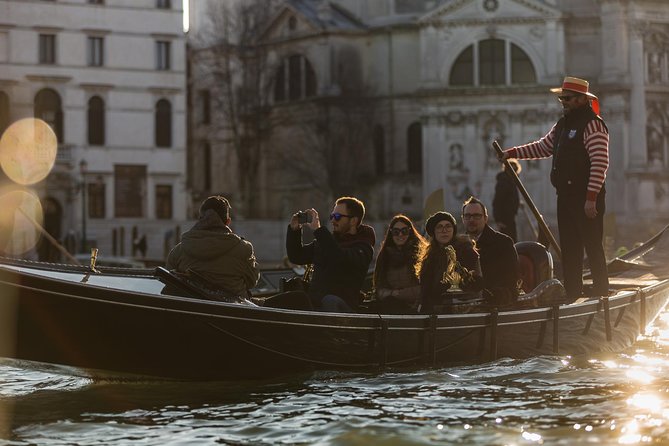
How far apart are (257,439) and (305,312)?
1745 millimetres

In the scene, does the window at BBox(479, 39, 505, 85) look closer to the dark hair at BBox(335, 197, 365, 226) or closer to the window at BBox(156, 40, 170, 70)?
the window at BBox(156, 40, 170, 70)

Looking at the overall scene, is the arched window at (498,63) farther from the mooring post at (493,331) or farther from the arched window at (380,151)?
the mooring post at (493,331)

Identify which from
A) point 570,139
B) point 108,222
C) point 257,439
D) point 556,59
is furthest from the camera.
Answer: point 556,59

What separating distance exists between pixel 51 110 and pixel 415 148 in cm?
1612

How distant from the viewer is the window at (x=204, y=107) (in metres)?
54.2

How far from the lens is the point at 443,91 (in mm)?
48188

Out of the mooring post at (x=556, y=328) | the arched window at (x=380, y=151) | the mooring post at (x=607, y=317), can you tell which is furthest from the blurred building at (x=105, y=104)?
the mooring post at (x=556, y=328)

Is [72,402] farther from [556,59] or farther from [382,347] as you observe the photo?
[556,59]

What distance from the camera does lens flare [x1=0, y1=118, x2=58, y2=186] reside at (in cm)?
3891

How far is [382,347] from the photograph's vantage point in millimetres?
9984

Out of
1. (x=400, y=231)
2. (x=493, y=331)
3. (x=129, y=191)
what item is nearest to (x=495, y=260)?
(x=493, y=331)

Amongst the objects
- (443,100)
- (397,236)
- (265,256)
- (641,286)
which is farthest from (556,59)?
(397,236)

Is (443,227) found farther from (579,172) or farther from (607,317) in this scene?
(607,317)

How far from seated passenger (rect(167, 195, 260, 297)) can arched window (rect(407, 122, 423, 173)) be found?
135 feet
